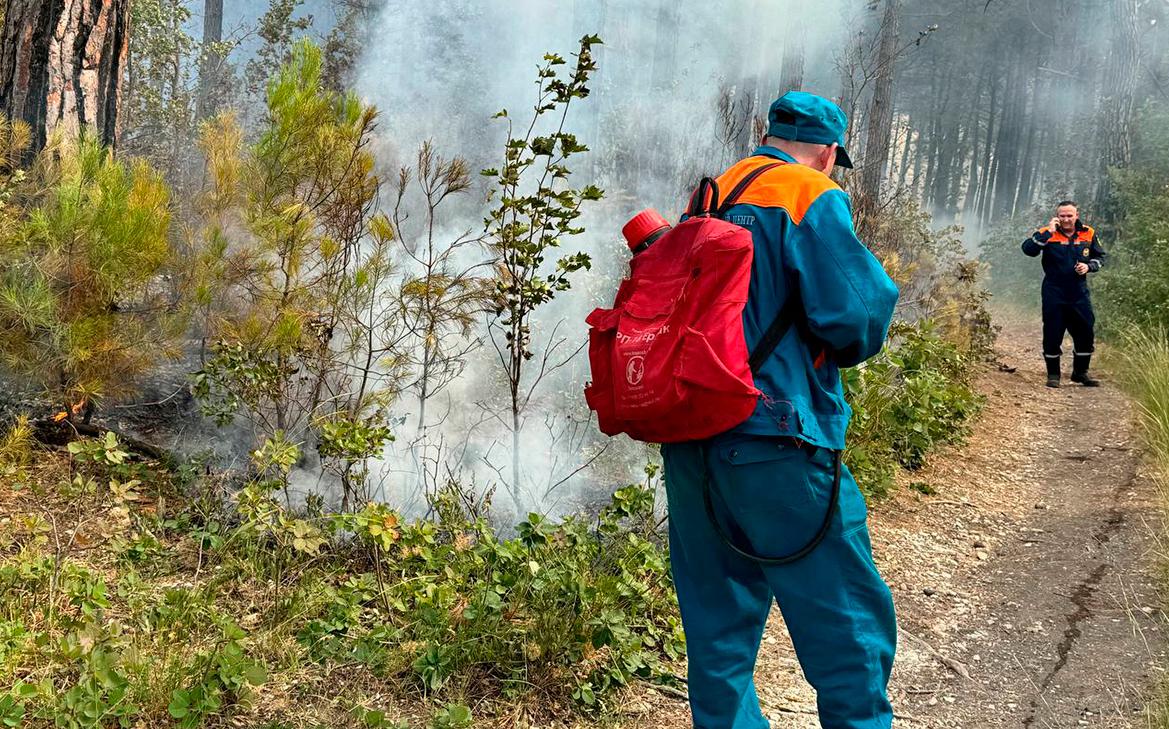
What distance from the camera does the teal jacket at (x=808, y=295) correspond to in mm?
2014

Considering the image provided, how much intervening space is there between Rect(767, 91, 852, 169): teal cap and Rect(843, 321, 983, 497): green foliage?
2.46m

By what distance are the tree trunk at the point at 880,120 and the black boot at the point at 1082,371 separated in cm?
254

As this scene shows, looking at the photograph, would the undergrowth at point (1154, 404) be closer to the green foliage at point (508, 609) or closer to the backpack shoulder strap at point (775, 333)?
the green foliage at point (508, 609)

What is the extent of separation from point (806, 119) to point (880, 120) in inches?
298

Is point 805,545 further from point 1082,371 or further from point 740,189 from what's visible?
point 1082,371

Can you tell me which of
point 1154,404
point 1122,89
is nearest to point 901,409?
point 1154,404

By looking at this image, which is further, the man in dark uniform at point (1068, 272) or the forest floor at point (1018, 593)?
the man in dark uniform at point (1068, 272)

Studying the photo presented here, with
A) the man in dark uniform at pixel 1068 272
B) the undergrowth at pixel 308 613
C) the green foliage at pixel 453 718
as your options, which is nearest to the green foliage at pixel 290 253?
the undergrowth at pixel 308 613

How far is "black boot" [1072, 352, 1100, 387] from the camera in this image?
8.77m

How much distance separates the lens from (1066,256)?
8.46 meters

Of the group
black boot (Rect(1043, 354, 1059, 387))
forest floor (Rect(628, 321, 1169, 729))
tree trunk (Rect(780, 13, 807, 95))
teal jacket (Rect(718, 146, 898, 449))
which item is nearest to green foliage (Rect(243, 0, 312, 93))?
tree trunk (Rect(780, 13, 807, 95))

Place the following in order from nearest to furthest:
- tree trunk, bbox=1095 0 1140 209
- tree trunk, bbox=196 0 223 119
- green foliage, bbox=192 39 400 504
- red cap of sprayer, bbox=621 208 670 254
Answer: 1. red cap of sprayer, bbox=621 208 670 254
2. green foliage, bbox=192 39 400 504
3. tree trunk, bbox=196 0 223 119
4. tree trunk, bbox=1095 0 1140 209

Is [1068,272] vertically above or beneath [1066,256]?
beneath

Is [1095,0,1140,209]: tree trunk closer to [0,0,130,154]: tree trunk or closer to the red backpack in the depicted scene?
[0,0,130,154]: tree trunk
